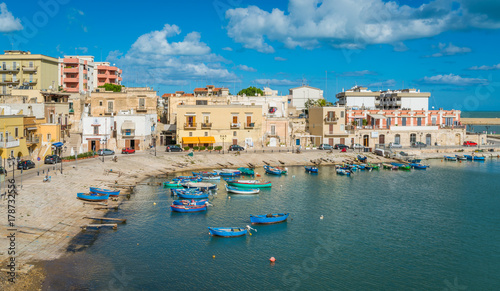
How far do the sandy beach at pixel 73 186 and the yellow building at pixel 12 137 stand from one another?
4597 mm

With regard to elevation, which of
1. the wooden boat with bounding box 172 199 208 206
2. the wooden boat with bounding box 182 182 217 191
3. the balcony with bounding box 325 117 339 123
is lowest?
the wooden boat with bounding box 172 199 208 206

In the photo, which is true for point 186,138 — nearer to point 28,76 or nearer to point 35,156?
point 35,156

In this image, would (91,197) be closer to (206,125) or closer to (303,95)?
(206,125)

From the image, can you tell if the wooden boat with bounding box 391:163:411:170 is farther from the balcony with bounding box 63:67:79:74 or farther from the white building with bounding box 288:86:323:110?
the balcony with bounding box 63:67:79:74

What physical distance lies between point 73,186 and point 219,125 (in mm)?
34480

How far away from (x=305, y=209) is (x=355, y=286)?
17.1 metres

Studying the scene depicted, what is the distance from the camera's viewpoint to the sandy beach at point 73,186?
28234mm

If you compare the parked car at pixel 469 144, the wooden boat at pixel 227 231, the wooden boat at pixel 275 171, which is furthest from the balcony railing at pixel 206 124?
the parked car at pixel 469 144

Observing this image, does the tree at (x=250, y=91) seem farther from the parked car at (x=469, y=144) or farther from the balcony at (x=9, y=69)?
the balcony at (x=9, y=69)

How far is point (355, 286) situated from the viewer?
26.1 metres

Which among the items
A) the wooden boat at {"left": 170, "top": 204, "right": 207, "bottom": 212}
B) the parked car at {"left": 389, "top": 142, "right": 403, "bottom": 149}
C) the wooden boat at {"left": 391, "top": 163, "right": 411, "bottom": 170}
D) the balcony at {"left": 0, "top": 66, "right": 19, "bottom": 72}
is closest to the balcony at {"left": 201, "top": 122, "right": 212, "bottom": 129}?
the wooden boat at {"left": 391, "top": 163, "right": 411, "bottom": 170}

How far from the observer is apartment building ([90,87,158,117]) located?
77062 millimetres

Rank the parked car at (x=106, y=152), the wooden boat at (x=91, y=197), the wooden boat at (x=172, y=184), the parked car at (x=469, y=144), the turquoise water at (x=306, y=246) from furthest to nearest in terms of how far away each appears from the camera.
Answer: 1. the parked car at (x=469, y=144)
2. the parked car at (x=106, y=152)
3. the wooden boat at (x=172, y=184)
4. the wooden boat at (x=91, y=197)
5. the turquoise water at (x=306, y=246)

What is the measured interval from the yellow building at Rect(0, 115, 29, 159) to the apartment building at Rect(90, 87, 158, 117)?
22.6 metres
